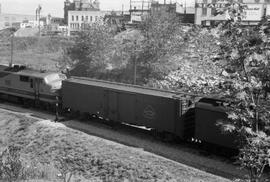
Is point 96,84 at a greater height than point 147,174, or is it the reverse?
point 96,84

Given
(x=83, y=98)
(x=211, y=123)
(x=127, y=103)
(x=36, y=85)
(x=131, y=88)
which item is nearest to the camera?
(x=211, y=123)

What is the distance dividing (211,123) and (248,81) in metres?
9.23

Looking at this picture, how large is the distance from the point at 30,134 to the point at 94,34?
53.7 feet

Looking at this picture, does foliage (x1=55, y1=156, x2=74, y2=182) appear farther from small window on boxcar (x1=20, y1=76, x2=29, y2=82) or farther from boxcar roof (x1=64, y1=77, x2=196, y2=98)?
small window on boxcar (x1=20, y1=76, x2=29, y2=82)

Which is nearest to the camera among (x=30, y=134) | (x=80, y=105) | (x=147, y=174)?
(x=147, y=174)

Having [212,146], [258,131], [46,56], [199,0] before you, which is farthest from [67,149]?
[46,56]

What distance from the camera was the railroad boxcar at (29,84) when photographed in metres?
27.2

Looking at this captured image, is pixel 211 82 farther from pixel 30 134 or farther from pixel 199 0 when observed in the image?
pixel 199 0

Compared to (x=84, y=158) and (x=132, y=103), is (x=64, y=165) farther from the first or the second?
(x=132, y=103)

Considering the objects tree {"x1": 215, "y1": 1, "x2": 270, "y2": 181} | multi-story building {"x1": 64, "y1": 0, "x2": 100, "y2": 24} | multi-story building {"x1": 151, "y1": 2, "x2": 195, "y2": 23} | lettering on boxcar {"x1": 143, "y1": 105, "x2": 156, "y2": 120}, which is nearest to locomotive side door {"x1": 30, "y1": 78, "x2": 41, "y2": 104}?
lettering on boxcar {"x1": 143, "y1": 105, "x2": 156, "y2": 120}

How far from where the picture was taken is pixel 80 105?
2478cm

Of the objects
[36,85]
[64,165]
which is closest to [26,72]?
[36,85]

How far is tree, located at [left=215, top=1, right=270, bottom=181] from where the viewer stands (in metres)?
8.05

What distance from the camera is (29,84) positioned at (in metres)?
28.8
